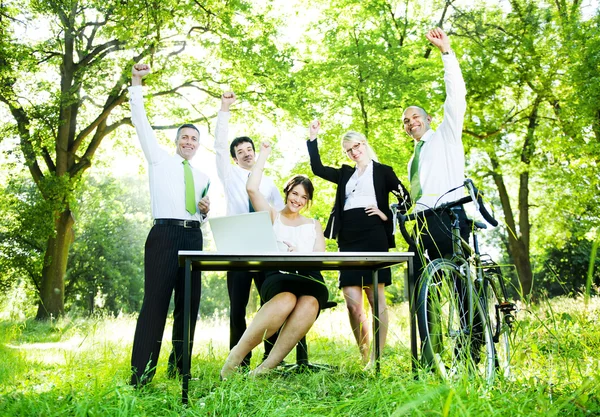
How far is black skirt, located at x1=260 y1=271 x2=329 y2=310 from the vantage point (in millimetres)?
3596

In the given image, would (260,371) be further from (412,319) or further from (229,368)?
(412,319)

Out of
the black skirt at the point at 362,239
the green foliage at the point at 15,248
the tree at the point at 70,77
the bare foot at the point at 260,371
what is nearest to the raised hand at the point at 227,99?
the black skirt at the point at 362,239

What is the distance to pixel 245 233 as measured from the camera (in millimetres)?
3141

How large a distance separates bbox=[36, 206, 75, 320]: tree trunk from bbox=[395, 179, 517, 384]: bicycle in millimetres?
11958

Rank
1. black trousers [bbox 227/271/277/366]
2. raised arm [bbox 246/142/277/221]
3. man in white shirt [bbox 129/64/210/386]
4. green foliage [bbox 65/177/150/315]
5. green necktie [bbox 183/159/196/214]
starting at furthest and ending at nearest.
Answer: green foliage [bbox 65/177/150/315], black trousers [bbox 227/271/277/366], green necktie [bbox 183/159/196/214], raised arm [bbox 246/142/277/221], man in white shirt [bbox 129/64/210/386]

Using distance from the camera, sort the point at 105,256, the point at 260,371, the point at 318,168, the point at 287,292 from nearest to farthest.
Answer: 1. the point at 260,371
2. the point at 287,292
3. the point at 318,168
4. the point at 105,256

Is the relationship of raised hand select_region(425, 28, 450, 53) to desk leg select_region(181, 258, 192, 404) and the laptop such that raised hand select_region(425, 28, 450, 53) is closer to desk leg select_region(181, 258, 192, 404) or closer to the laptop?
the laptop

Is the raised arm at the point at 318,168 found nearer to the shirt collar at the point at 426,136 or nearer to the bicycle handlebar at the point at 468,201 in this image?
the shirt collar at the point at 426,136

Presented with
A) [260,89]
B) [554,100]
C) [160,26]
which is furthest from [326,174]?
[554,100]

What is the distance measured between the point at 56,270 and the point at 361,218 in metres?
11.2

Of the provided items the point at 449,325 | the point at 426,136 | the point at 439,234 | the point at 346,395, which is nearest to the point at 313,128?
the point at 426,136

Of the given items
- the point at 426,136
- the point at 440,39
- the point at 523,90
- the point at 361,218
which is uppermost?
the point at 523,90

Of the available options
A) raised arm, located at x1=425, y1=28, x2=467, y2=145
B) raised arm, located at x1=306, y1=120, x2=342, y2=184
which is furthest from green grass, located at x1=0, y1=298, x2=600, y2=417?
raised arm, located at x1=306, y1=120, x2=342, y2=184

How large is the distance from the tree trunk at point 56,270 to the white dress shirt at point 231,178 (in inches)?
400
